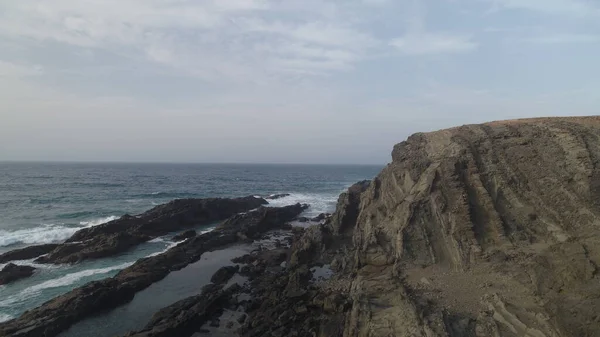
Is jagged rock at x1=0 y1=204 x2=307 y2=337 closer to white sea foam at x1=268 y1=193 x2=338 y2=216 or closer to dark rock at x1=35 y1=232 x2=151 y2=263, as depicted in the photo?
dark rock at x1=35 y1=232 x2=151 y2=263

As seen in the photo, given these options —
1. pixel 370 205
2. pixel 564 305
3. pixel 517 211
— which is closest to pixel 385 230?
pixel 370 205

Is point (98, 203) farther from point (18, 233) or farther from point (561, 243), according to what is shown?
point (561, 243)

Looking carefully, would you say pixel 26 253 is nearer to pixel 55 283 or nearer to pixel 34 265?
pixel 34 265

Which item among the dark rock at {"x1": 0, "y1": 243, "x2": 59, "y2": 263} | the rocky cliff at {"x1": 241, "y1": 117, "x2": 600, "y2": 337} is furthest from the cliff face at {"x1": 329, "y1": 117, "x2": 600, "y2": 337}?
the dark rock at {"x1": 0, "y1": 243, "x2": 59, "y2": 263}

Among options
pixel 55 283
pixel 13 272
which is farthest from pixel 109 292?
pixel 13 272

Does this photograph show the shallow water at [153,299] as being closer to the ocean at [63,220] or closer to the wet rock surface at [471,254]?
→ the wet rock surface at [471,254]

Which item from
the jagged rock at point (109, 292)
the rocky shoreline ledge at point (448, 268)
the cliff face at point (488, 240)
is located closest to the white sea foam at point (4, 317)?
the jagged rock at point (109, 292)
